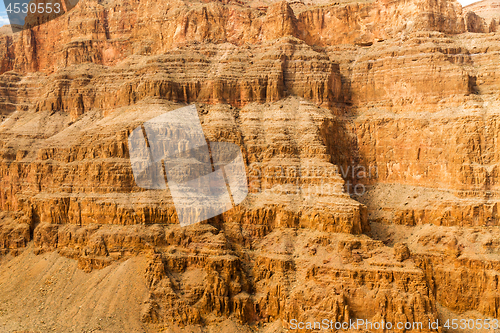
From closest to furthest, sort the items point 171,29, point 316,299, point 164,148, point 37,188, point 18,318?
1. point 316,299
2. point 18,318
3. point 164,148
4. point 37,188
5. point 171,29

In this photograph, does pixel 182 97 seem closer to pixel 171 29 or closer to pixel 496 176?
pixel 171 29

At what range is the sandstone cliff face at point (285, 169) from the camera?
4984 centimetres

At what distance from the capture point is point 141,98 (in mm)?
69562

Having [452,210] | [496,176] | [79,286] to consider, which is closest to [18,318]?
[79,286]

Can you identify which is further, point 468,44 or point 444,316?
point 468,44

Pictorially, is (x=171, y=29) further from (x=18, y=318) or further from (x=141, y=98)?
(x=18, y=318)

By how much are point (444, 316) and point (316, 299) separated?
50.8ft

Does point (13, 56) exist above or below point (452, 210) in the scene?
above

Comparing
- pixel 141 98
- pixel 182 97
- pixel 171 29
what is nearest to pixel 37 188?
pixel 141 98

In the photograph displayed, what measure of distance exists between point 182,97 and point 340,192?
2846 centimetres

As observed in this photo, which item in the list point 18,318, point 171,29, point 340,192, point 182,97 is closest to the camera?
point 18,318

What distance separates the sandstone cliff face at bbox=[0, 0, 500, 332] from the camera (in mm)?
49844

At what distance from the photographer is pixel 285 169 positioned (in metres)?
59.4

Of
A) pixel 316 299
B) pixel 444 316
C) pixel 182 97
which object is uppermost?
pixel 182 97
